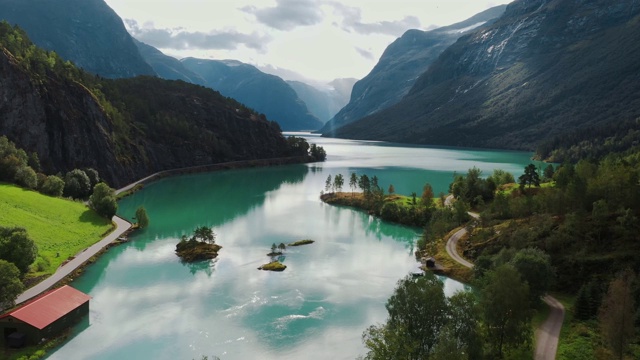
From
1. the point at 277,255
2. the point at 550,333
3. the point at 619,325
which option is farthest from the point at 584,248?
the point at 277,255

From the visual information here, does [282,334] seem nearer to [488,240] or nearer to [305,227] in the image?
[488,240]

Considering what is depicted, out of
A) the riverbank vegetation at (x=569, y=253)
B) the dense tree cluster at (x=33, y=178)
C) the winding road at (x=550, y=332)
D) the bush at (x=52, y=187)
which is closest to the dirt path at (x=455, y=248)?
the riverbank vegetation at (x=569, y=253)

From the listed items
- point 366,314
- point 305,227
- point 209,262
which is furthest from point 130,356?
point 305,227

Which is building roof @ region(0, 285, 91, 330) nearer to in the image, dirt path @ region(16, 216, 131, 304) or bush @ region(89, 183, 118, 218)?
dirt path @ region(16, 216, 131, 304)

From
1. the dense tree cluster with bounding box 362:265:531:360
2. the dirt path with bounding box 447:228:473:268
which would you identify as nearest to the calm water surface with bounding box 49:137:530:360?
the dirt path with bounding box 447:228:473:268

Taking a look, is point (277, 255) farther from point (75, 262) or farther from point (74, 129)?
point (74, 129)

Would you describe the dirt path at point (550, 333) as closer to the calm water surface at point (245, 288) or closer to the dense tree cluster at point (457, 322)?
the dense tree cluster at point (457, 322)

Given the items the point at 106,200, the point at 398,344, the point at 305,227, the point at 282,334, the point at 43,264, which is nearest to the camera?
the point at 398,344
